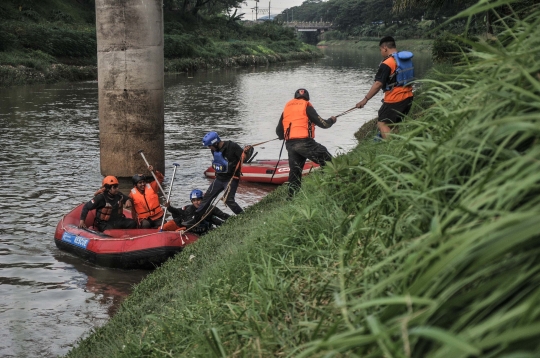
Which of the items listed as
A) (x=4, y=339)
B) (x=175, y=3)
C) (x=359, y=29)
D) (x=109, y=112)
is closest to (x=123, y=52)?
(x=109, y=112)

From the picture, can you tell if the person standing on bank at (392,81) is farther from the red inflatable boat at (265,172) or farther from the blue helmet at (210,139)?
the red inflatable boat at (265,172)

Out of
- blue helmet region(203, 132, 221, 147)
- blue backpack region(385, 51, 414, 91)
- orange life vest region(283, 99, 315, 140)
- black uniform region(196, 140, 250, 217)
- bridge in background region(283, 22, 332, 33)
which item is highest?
bridge in background region(283, 22, 332, 33)

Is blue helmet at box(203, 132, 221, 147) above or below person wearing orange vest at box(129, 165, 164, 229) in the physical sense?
above

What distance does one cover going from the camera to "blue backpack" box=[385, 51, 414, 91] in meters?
10.3

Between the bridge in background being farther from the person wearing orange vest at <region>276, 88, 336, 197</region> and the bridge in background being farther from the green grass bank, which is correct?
the person wearing orange vest at <region>276, 88, 336, 197</region>

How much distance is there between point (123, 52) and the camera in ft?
49.4

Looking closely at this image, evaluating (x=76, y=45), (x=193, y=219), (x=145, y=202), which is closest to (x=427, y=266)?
(x=193, y=219)

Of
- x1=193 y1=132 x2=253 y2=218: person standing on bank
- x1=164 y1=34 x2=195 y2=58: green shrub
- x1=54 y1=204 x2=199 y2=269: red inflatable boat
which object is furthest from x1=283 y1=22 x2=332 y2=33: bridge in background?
x1=54 y1=204 x2=199 y2=269: red inflatable boat

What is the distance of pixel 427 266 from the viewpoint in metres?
2.58

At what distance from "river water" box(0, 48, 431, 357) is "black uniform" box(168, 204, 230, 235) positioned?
1.35m

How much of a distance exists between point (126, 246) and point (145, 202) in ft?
5.17

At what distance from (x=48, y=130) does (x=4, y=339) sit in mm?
16013

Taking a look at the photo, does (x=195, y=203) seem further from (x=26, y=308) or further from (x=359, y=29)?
(x=359, y=29)

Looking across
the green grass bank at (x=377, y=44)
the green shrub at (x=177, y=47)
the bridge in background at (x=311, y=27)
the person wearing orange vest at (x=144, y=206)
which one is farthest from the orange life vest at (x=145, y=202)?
the bridge in background at (x=311, y=27)
